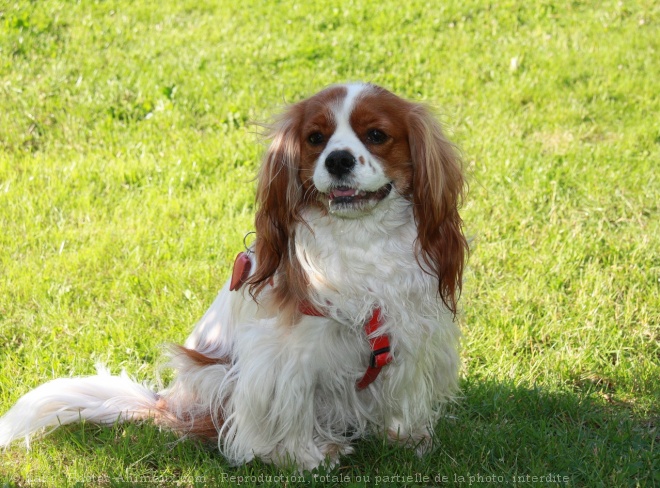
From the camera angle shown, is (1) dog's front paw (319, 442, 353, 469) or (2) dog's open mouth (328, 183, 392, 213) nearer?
(2) dog's open mouth (328, 183, 392, 213)

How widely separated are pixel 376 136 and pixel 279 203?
0.48 meters

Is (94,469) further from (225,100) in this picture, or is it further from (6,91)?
(6,91)

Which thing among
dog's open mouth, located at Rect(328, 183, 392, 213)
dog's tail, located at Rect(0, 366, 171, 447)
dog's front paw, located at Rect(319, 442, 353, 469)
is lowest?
dog's front paw, located at Rect(319, 442, 353, 469)

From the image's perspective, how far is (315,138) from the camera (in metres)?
3.28

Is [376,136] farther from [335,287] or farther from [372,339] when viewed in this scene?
[372,339]

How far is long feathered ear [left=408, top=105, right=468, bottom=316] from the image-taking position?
3.23m

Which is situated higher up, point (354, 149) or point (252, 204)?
point (354, 149)

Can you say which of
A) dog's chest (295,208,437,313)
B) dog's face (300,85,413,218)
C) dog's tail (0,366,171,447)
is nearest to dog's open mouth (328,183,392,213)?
dog's face (300,85,413,218)

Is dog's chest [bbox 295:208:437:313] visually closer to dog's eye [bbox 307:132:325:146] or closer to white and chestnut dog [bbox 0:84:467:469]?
white and chestnut dog [bbox 0:84:467:469]

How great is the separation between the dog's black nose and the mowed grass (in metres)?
0.77

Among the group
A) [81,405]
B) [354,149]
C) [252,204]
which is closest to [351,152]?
[354,149]

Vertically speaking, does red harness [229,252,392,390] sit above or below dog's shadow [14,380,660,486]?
above

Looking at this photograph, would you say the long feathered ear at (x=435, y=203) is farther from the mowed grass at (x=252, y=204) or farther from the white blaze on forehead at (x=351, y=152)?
the mowed grass at (x=252, y=204)

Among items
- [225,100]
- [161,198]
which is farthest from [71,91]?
[161,198]
